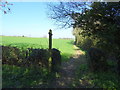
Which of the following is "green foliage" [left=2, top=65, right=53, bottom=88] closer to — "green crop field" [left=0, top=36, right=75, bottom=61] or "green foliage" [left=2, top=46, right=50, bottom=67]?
"green foliage" [left=2, top=46, right=50, bottom=67]

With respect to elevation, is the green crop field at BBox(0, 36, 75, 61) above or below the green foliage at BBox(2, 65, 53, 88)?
above

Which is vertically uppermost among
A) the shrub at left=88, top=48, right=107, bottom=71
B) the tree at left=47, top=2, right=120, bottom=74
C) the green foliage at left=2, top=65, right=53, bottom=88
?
the tree at left=47, top=2, right=120, bottom=74

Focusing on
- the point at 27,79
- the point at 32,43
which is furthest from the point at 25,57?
the point at 32,43

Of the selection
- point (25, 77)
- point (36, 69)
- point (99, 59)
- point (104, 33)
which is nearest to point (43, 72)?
point (36, 69)

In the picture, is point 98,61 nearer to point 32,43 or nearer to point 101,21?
point 101,21

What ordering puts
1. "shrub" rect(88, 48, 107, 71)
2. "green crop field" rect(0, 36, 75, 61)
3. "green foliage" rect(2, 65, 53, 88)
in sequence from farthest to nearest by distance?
"green crop field" rect(0, 36, 75, 61), "shrub" rect(88, 48, 107, 71), "green foliage" rect(2, 65, 53, 88)

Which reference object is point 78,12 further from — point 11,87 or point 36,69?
point 11,87

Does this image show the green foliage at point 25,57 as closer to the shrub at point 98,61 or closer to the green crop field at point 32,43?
the green crop field at point 32,43

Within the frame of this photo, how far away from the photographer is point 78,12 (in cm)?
541

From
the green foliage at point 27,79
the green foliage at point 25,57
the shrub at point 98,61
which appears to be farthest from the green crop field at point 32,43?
the shrub at point 98,61

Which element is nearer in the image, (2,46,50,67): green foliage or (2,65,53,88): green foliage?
(2,65,53,88): green foliage

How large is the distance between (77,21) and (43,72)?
283 cm

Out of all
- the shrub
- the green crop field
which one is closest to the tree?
the shrub

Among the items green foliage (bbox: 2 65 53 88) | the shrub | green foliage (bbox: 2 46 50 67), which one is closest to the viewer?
green foliage (bbox: 2 65 53 88)
